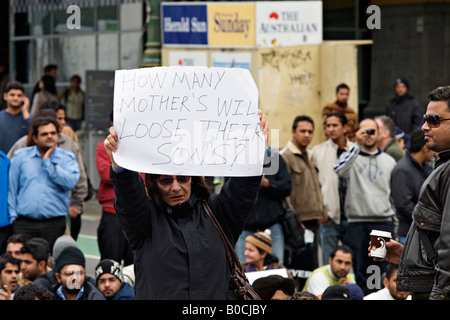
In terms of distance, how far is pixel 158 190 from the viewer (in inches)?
170

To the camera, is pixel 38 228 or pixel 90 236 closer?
pixel 38 228

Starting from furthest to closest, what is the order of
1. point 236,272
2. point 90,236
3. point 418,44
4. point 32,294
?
point 418,44 → point 90,236 → point 32,294 → point 236,272

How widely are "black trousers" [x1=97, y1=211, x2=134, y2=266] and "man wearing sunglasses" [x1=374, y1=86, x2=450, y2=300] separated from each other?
5.05 metres

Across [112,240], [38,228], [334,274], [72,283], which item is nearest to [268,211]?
[334,274]

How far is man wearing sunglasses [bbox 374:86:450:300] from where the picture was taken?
15.1 ft

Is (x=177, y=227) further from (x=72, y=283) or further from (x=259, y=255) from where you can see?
(x=259, y=255)

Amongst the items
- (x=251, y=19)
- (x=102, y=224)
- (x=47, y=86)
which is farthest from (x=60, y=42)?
(x=102, y=224)

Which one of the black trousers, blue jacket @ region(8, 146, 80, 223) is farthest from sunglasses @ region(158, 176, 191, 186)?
the black trousers

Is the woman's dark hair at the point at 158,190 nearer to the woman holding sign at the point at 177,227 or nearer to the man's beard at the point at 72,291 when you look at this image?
the woman holding sign at the point at 177,227

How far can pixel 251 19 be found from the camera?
568 inches

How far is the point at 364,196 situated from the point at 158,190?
17.7ft

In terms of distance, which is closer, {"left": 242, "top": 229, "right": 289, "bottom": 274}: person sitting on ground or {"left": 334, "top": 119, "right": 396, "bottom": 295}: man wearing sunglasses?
{"left": 242, "top": 229, "right": 289, "bottom": 274}: person sitting on ground

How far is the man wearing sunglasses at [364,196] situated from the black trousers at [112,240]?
2233 millimetres

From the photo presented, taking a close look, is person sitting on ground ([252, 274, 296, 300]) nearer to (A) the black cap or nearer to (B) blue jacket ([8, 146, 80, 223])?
(A) the black cap
